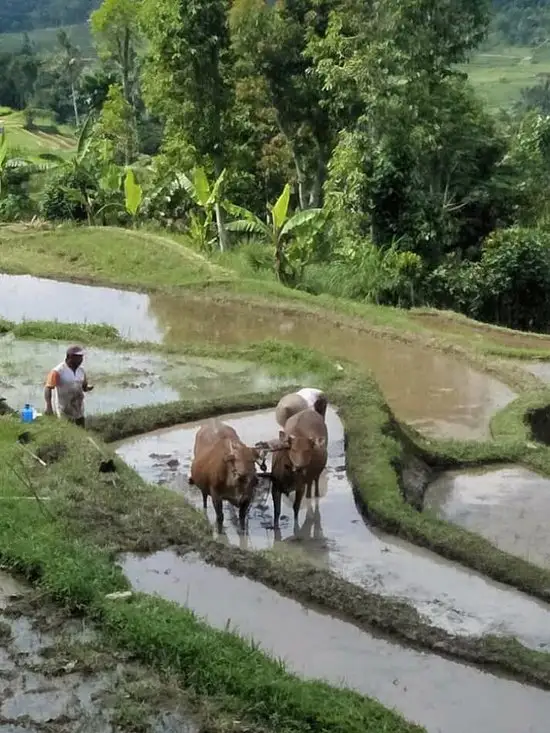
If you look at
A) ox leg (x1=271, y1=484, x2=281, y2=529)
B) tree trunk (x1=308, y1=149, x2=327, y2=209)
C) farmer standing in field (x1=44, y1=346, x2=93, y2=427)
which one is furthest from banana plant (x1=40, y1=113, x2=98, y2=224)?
ox leg (x1=271, y1=484, x2=281, y2=529)

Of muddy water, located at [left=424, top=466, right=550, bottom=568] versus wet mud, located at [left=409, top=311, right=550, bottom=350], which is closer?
muddy water, located at [left=424, top=466, right=550, bottom=568]

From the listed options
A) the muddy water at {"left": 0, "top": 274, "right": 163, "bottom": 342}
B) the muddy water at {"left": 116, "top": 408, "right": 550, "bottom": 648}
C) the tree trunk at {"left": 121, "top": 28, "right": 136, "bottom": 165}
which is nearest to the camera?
the muddy water at {"left": 116, "top": 408, "right": 550, "bottom": 648}

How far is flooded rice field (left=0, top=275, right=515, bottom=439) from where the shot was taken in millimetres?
15172

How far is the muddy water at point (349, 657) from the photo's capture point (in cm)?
684

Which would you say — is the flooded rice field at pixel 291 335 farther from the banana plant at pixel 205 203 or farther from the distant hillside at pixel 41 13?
the distant hillside at pixel 41 13

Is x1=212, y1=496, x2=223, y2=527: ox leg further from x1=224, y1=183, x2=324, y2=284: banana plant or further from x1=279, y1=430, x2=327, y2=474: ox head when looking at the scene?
x1=224, y1=183, x2=324, y2=284: banana plant

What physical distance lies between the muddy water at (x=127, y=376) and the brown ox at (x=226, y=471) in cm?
351

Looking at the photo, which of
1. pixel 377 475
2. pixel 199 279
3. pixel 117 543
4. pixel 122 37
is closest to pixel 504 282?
pixel 199 279

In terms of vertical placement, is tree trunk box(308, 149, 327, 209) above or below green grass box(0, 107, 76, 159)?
below

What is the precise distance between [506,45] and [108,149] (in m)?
49.9

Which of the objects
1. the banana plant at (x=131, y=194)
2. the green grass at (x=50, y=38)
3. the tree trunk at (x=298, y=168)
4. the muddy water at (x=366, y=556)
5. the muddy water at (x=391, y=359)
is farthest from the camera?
the green grass at (x=50, y=38)

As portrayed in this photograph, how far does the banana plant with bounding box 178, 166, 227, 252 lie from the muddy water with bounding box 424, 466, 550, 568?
40.7 feet

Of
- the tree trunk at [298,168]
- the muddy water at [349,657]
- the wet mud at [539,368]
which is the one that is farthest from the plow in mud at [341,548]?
the tree trunk at [298,168]

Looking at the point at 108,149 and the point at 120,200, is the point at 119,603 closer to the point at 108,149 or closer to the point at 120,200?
A: the point at 120,200
